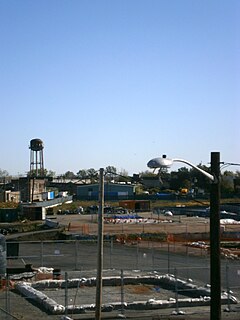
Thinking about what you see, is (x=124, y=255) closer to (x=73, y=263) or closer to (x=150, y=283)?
(x=73, y=263)

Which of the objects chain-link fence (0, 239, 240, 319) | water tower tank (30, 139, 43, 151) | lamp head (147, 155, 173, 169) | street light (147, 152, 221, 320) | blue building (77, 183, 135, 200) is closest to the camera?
lamp head (147, 155, 173, 169)

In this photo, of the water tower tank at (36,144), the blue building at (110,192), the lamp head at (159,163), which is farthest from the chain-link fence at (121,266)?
the blue building at (110,192)

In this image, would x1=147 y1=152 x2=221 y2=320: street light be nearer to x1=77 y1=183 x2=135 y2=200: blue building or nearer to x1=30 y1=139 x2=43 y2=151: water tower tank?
x1=30 y1=139 x2=43 y2=151: water tower tank

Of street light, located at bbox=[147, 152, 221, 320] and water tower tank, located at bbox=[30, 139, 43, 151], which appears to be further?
water tower tank, located at bbox=[30, 139, 43, 151]

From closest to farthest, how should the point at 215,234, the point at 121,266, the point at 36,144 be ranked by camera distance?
the point at 215,234 < the point at 121,266 < the point at 36,144

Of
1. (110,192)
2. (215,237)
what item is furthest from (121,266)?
(110,192)

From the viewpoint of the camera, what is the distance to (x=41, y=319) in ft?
79.9

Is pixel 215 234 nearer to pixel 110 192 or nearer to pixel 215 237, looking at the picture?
pixel 215 237

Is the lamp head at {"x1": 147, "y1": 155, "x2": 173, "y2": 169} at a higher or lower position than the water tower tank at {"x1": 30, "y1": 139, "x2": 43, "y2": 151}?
lower

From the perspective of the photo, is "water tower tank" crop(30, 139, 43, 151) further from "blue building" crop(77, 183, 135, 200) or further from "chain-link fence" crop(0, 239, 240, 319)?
"chain-link fence" crop(0, 239, 240, 319)

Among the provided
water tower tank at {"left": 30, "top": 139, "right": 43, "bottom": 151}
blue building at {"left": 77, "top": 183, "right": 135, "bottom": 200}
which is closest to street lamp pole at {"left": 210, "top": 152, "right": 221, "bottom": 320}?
water tower tank at {"left": 30, "top": 139, "right": 43, "bottom": 151}

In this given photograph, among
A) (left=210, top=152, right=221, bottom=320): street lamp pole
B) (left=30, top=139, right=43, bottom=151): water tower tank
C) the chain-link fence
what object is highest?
(left=30, top=139, right=43, bottom=151): water tower tank

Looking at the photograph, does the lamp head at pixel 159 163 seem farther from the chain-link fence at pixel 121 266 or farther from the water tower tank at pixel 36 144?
the water tower tank at pixel 36 144

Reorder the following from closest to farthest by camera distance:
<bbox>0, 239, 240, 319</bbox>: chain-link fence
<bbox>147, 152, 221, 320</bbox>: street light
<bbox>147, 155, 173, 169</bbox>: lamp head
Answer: <bbox>147, 155, 173, 169</bbox>: lamp head
<bbox>147, 152, 221, 320</bbox>: street light
<bbox>0, 239, 240, 319</bbox>: chain-link fence
